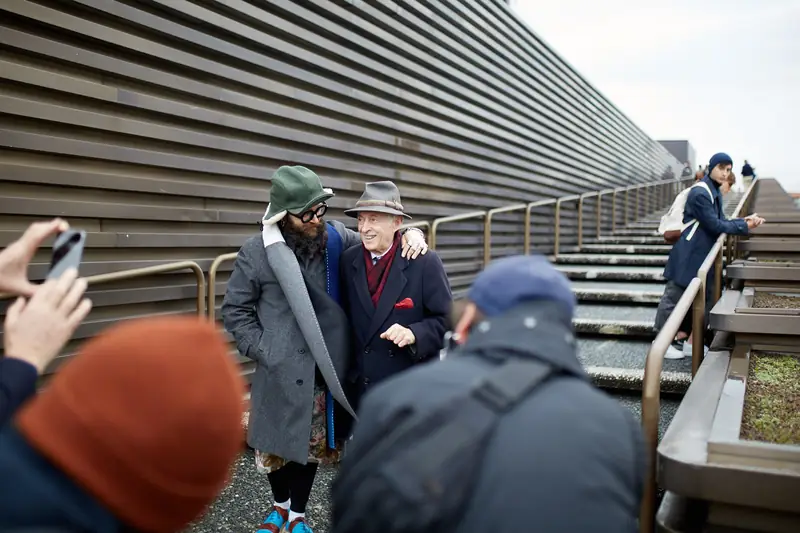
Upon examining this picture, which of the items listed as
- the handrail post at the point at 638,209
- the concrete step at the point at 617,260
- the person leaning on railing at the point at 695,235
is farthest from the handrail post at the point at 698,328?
the handrail post at the point at 638,209

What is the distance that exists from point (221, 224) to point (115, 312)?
1.05 metres

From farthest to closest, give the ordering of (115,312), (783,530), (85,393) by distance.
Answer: (115,312)
(783,530)
(85,393)

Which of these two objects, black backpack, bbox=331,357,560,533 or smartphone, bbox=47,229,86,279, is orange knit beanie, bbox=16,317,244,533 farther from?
smartphone, bbox=47,229,86,279

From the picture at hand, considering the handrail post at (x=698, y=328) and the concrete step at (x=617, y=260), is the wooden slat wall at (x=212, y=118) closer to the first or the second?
the concrete step at (x=617, y=260)

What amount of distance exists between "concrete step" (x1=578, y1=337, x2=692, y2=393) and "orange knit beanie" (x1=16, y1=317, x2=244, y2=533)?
416cm

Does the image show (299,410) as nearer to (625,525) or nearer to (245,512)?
(245,512)

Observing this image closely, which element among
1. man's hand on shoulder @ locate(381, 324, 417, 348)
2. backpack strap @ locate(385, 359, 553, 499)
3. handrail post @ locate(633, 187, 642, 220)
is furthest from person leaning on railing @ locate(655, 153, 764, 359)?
handrail post @ locate(633, 187, 642, 220)

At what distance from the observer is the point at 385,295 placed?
2.96 meters

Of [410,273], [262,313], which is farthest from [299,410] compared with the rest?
[410,273]

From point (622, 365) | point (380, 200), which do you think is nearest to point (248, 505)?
point (380, 200)

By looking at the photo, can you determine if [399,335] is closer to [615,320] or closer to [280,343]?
[280,343]

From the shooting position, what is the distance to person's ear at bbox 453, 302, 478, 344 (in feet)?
4.79

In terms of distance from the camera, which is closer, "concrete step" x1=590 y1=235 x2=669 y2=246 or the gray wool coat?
the gray wool coat

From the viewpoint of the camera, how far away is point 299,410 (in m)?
2.93
